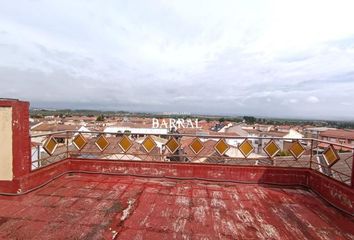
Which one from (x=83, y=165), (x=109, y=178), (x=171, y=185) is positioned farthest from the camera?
(x=83, y=165)

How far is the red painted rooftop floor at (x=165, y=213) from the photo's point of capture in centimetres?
325

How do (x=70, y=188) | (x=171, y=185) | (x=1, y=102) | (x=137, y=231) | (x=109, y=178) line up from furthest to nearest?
(x=109, y=178) < (x=171, y=185) < (x=70, y=188) < (x=1, y=102) < (x=137, y=231)

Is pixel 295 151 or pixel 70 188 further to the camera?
pixel 295 151

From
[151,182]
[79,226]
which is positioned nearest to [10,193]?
[79,226]

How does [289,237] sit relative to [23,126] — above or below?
below

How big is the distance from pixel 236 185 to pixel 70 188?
3.39 m

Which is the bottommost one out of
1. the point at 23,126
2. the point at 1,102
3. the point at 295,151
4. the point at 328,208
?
the point at 328,208

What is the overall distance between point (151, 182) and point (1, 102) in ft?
10.3

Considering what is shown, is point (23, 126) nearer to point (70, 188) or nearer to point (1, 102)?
point (1, 102)

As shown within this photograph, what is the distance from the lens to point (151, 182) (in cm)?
561

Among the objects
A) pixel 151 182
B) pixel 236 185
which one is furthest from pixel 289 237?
pixel 151 182

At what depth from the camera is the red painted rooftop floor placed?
10.7 feet

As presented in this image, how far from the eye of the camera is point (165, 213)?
3869 millimetres

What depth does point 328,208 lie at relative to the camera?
4.50 m
